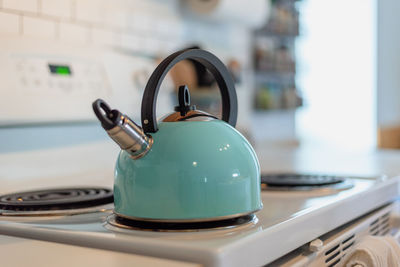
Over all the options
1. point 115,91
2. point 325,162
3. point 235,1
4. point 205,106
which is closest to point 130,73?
point 115,91

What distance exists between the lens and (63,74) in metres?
1.29

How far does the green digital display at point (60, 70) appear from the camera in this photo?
126 centimetres

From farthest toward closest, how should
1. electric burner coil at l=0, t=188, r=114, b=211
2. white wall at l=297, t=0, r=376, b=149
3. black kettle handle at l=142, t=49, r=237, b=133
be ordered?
white wall at l=297, t=0, r=376, b=149 → electric burner coil at l=0, t=188, r=114, b=211 → black kettle handle at l=142, t=49, r=237, b=133

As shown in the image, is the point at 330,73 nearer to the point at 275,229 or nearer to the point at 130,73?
the point at 130,73

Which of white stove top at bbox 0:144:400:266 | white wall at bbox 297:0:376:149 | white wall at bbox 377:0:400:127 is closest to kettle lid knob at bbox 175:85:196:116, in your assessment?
white stove top at bbox 0:144:400:266

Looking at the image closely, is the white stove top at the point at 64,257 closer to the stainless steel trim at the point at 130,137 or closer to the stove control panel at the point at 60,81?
the stainless steel trim at the point at 130,137

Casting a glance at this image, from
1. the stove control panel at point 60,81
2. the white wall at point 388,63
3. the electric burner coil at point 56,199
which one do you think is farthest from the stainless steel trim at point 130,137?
the white wall at point 388,63

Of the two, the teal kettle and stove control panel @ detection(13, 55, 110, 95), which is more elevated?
stove control panel @ detection(13, 55, 110, 95)

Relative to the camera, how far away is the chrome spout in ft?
2.01

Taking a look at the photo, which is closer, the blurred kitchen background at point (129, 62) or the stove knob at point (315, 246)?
the stove knob at point (315, 246)

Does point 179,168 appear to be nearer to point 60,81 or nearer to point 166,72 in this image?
point 166,72

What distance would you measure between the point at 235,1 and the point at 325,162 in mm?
655

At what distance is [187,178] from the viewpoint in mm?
647

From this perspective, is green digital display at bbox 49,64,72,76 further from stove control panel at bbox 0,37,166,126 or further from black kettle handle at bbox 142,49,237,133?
black kettle handle at bbox 142,49,237,133
